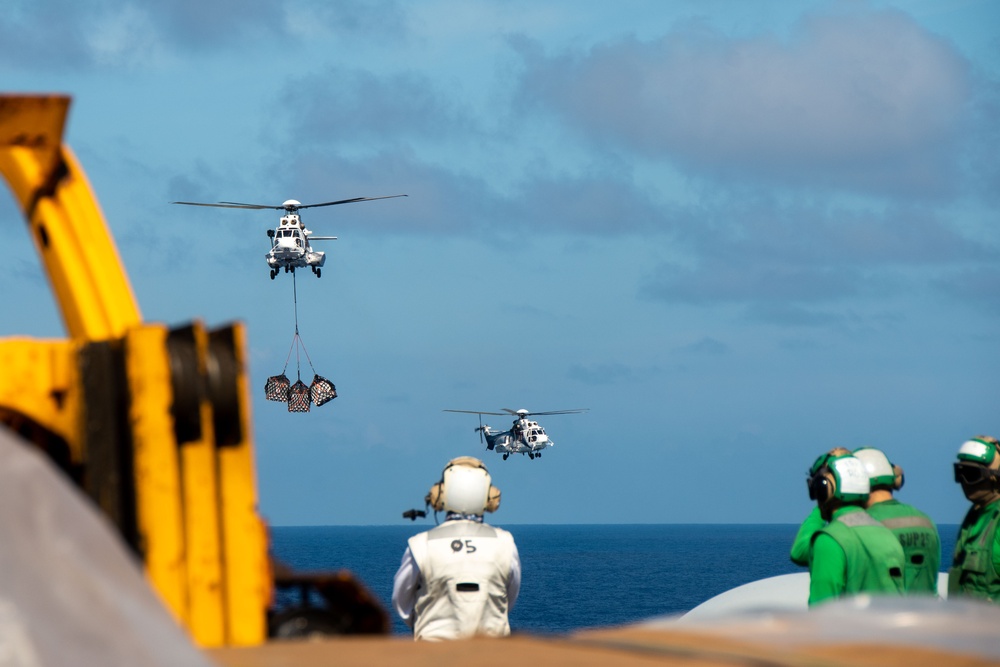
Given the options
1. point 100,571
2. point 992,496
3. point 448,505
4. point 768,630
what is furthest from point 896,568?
point 100,571

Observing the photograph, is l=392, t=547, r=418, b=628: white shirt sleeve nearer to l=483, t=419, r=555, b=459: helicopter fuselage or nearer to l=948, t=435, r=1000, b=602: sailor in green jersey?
l=948, t=435, r=1000, b=602: sailor in green jersey

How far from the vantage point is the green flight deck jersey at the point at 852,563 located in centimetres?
877

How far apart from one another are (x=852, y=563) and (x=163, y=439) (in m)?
5.67

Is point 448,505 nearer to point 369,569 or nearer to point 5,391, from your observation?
point 5,391

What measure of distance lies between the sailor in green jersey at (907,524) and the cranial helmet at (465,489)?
280 centimetres

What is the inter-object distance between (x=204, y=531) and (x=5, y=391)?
2.52ft

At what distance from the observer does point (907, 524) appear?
9719 millimetres

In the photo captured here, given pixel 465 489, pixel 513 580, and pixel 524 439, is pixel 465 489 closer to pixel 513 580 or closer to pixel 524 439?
pixel 513 580

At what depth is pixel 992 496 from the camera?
31.6 feet

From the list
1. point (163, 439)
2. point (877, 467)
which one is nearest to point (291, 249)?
point (877, 467)

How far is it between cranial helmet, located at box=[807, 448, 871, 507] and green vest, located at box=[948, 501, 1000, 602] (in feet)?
2.78

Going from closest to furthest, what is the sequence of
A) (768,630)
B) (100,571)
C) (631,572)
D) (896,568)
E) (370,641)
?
(100,571)
(768,630)
(370,641)
(896,568)
(631,572)

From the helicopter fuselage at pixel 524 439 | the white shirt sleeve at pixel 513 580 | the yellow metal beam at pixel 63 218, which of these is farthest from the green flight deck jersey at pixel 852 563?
the helicopter fuselage at pixel 524 439

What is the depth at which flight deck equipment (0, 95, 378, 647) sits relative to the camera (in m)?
4.19
